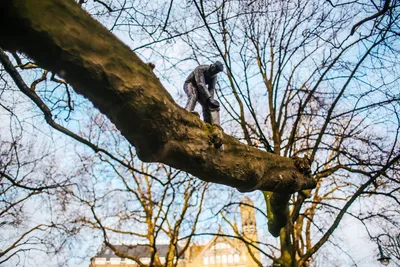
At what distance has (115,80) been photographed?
1396 mm

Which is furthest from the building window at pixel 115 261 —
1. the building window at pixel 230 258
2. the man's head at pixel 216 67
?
the man's head at pixel 216 67

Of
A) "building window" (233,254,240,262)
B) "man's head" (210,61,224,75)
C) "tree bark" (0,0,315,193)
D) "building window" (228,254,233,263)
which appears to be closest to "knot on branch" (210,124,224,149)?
"tree bark" (0,0,315,193)

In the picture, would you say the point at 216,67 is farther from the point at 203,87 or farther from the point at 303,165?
the point at 303,165

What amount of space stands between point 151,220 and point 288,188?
10278 mm

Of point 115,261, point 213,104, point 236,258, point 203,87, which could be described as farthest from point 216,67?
point 115,261

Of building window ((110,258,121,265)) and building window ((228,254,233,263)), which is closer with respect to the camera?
building window ((228,254,233,263))

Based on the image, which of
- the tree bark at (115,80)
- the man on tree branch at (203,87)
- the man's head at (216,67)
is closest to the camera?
the tree bark at (115,80)

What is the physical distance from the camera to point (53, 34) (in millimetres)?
1218

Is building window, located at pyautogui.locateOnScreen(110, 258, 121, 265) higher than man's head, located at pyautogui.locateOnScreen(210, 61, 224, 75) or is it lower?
lower

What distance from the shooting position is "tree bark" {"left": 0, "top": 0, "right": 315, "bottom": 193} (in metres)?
1.21

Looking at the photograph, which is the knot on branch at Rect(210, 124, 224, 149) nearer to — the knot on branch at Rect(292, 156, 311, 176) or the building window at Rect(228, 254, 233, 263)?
the knot on branch at Rect(292, 156, 311, 176)

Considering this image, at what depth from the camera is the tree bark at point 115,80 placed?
47.4 inches

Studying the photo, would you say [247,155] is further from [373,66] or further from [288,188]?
[373,66]

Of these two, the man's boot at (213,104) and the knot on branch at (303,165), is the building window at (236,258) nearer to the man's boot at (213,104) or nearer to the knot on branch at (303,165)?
the knot on branch at (303,165)
